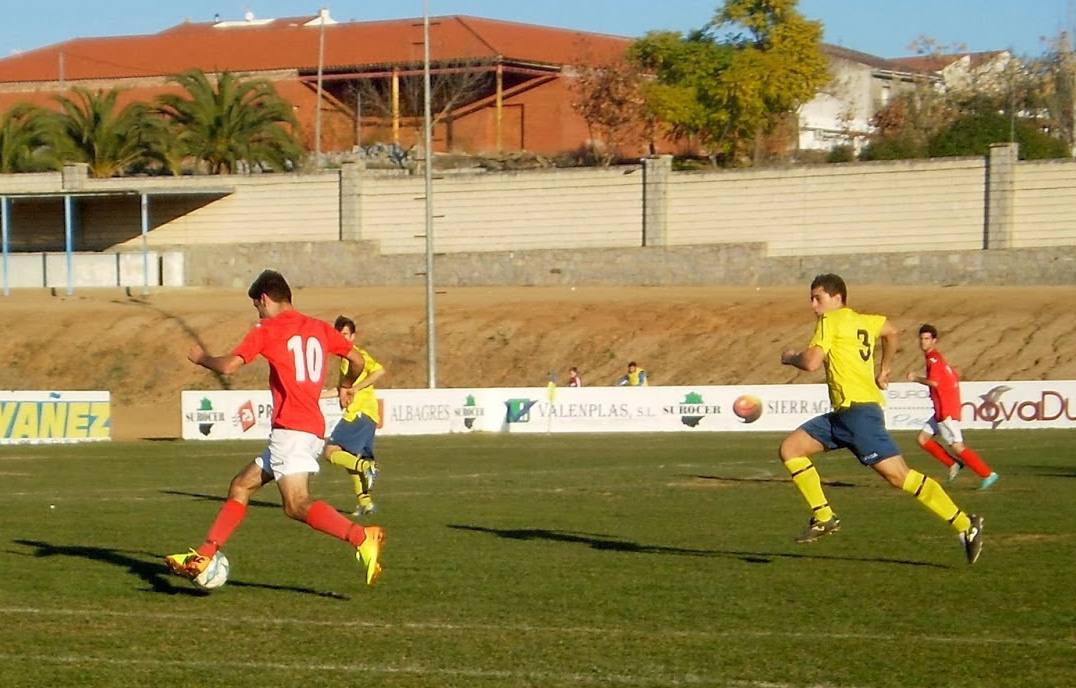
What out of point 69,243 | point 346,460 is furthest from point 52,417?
point 69,243

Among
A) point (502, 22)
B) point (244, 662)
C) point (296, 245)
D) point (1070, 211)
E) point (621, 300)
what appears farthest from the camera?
point (502, 22)

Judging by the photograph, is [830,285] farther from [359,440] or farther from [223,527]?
[359,440]

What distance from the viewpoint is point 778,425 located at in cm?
3138

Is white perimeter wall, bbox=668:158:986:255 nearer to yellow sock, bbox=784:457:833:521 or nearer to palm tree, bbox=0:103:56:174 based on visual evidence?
palm tree, bbox=0:103:56:174

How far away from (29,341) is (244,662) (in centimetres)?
4359

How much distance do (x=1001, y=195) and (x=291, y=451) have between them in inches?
1579

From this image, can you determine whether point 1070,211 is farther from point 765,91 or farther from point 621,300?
point 765,91

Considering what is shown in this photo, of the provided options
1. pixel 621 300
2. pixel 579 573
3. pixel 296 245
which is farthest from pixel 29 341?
pixel 579 573

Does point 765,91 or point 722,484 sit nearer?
point 722,484

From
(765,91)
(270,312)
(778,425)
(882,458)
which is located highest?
(765,91)

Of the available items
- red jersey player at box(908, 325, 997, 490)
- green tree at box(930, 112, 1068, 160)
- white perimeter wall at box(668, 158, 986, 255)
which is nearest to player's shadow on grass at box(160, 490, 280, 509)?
red jersey player at box(908, 325, 997, 490)

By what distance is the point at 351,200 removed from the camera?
5438 cm

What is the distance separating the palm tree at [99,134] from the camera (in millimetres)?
59125

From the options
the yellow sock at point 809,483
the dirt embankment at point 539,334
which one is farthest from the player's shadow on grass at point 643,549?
the dirt embankment at point 539,334
